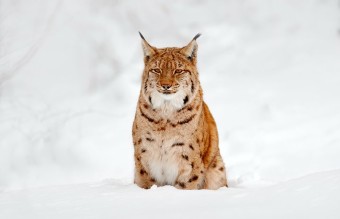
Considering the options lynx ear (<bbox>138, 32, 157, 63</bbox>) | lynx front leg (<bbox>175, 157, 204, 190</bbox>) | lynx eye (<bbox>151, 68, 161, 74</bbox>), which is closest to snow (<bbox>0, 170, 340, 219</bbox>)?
lynx front leg (<bbox>175, 157, 204, 190</bbox>)

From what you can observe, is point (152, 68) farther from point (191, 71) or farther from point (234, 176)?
point (234, 176)

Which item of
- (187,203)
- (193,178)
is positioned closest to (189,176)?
(193,178)

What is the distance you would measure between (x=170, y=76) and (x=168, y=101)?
254 millimetres

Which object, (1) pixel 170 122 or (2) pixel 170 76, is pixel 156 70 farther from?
(1) pixel 170 122

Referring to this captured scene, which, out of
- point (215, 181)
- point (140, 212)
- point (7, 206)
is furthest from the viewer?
point (215, 181)

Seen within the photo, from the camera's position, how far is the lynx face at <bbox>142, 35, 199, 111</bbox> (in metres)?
6.93

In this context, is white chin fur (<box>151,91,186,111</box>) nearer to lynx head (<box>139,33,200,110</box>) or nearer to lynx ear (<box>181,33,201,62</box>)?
lynx head (<box>139,33,200,110</box>)

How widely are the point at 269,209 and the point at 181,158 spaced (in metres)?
→ 1.95

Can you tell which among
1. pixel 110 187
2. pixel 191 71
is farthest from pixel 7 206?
pixel 191 71

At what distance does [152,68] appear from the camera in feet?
23.0

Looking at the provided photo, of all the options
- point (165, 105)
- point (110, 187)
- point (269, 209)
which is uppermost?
point (165, 105)

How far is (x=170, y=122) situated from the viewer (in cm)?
705

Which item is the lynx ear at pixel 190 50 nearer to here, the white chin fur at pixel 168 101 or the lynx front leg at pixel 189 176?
the white chin fur at pixel 168 101

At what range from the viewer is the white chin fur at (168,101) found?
698 centimetres
